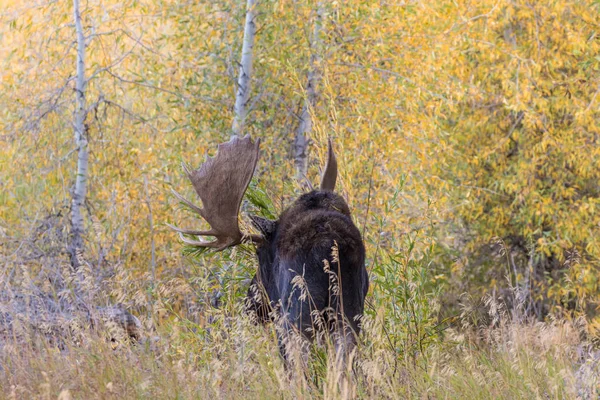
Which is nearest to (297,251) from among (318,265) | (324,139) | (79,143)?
(318,265)

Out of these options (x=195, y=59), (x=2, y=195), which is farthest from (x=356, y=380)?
(x=2, y=195)

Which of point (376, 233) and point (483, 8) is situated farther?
point (483, 8)

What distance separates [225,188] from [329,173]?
100 centimetres

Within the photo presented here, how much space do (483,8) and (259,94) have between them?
5.00 meters

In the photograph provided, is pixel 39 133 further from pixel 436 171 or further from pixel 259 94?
pixel 436 171

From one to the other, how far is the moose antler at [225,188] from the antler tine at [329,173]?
29.0 inches

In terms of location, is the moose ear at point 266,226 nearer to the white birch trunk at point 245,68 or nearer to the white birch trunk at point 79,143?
the white birch trunk at point 245,68

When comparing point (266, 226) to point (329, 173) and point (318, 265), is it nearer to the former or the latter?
point (318, 265)

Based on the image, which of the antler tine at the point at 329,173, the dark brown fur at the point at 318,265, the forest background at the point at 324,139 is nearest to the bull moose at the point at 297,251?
the dark brown fur at the point at 318,265

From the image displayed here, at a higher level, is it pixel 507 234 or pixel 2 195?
pixel 2 195

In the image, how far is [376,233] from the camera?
28.9 feet

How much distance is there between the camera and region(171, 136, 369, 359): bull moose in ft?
15.9

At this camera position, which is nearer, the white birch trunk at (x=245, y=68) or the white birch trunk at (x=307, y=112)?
the white birch trunk at (x=245, y=68)

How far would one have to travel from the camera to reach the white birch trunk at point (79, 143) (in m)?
10.1
